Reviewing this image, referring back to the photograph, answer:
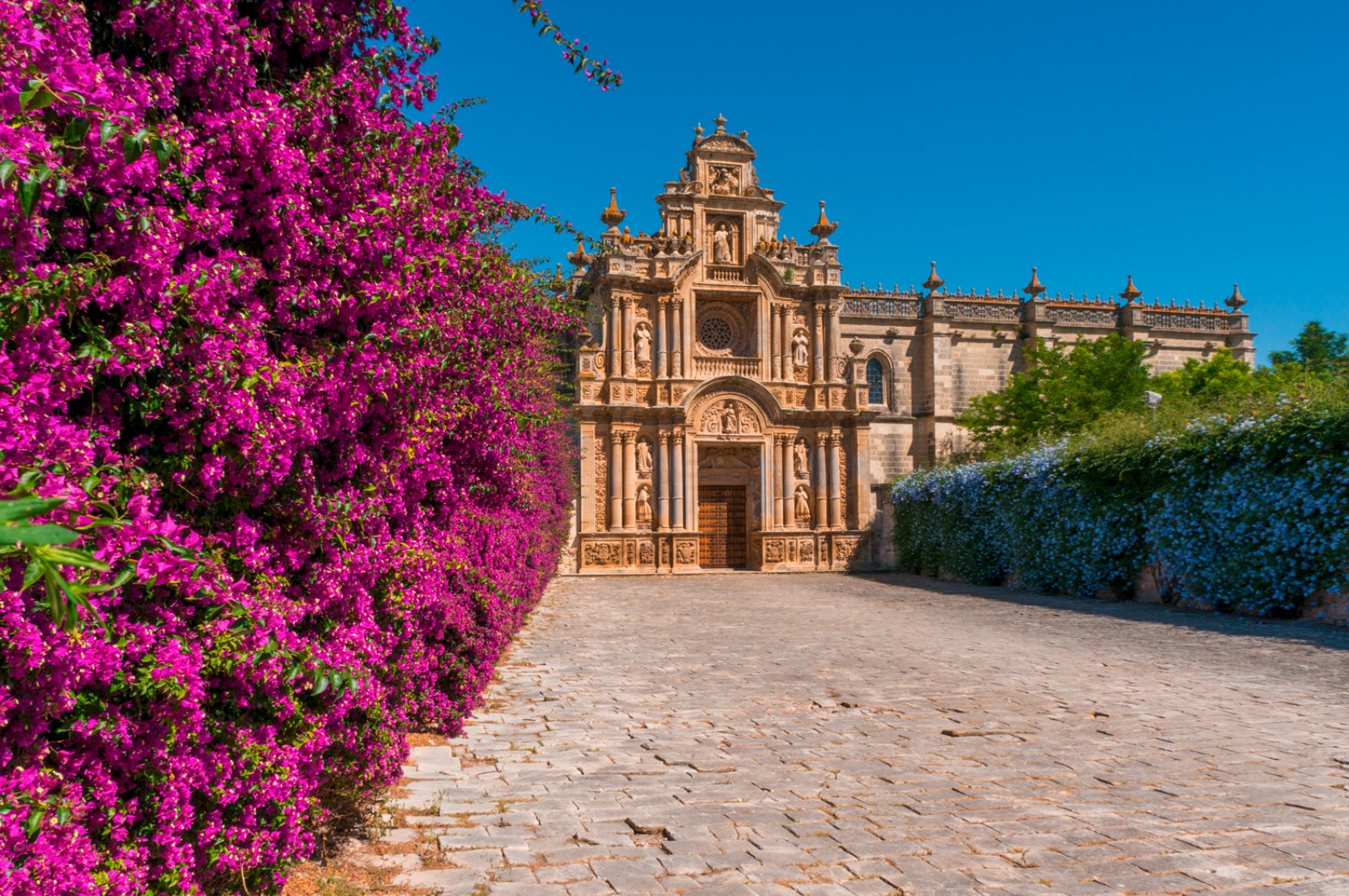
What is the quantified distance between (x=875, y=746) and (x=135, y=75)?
222 inches

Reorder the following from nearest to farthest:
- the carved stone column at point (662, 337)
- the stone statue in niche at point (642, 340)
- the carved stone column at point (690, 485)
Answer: the carved stone column at point (690, 485)
the carved stone column at point (662, 337)
the stone statue in niche at point (642, 340)

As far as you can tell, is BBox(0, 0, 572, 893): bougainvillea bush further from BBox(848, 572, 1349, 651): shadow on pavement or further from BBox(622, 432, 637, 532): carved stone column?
BBox(622, 432, 637, 532): carved stone column

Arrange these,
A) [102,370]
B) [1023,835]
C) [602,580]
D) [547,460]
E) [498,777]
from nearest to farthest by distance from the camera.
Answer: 1. [102,370]
2. [1023,835]
3. [498,777]
4. [547,460]
5. [602,580]

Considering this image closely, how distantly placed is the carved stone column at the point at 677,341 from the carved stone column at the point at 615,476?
2693 mm

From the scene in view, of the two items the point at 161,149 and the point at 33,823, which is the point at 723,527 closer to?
the point at 161,149

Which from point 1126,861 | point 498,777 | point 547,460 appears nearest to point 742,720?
point 498,777

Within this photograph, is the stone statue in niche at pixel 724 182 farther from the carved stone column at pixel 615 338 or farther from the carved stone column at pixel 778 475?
the carved stone column at pixel 778 475

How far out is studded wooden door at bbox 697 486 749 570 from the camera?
29.1 m

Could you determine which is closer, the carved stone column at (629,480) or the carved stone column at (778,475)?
the carved stone column at (629,480)

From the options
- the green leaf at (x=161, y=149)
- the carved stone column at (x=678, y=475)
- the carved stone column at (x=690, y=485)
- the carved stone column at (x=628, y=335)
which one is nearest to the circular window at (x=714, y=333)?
the carved stone column at (x=628, y=335)

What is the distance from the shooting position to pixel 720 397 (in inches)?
1115

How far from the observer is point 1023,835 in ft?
14.7

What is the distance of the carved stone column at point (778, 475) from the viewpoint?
28.6 m

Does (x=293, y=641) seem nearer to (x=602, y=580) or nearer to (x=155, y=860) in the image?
(x=155, y=860)
